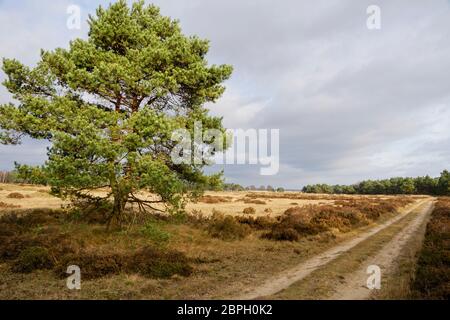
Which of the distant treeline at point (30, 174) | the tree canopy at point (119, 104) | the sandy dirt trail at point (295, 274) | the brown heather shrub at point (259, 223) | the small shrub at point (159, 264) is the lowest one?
the sandy dirt trail at point (295, 274)

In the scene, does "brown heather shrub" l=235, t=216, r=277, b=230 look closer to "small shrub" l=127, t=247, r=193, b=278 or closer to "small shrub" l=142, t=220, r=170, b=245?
"small shrub" l=142, t=220, r=170, b=245

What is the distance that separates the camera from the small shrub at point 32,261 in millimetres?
9836

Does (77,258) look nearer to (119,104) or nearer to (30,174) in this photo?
(30,174)

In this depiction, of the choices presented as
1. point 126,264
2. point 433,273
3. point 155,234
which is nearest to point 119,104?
point 155,234

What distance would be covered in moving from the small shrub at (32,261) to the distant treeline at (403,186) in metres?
128

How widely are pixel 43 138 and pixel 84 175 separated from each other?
11.9 ft

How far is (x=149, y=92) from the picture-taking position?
1318 centimetres

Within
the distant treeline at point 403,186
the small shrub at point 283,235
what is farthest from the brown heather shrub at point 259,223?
the distant treeline at point 403,186

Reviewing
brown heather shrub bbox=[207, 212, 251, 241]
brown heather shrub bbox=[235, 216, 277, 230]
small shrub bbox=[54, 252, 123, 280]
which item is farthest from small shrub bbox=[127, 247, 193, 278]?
brown heather shrub bbox=[235, 216, 277, 230]

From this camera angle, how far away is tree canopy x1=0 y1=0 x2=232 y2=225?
11.5m

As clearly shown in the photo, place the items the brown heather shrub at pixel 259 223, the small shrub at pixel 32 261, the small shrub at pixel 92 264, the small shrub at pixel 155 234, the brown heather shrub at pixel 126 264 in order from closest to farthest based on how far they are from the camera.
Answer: the small shrub at pixel 92 264
the brown heather shrub at pixel 126 264
the small shrub at pixel 32 261
the small shrub at pixel 155 234
the brown heather shrub at pixel 259 223

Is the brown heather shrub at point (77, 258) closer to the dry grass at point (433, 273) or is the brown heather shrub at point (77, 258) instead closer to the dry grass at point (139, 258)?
the dry grass at point (139, 258)
